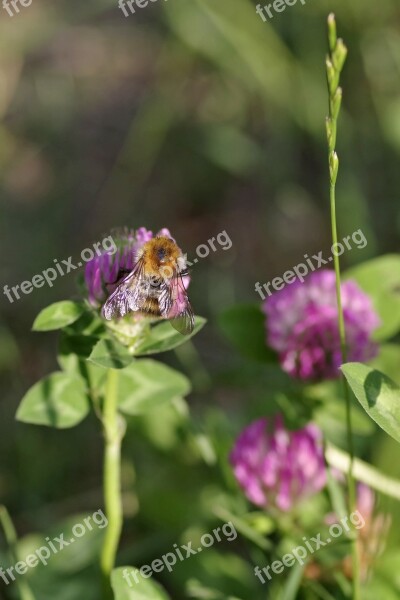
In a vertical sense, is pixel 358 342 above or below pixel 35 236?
below

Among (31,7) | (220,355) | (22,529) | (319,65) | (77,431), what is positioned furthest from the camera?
(31,7)

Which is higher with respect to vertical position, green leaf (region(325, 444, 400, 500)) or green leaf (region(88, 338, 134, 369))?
green leaf (region(88, 338, 134, 369))

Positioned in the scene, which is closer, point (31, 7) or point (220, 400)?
point (220, 400)

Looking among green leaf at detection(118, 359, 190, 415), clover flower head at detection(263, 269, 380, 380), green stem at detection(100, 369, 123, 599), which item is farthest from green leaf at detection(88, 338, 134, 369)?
clover flower head at detection(263, 269, 380, 380)

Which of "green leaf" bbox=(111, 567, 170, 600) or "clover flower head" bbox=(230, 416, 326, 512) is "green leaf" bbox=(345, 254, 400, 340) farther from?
"green leaf" bbox=(111, 567, 170, 600)

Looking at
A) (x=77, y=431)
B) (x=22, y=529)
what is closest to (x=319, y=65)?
(x=77, y=431)

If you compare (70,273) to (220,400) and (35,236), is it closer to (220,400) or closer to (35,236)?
(35,236)

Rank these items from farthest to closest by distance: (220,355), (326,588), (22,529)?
(220,355) → (22,529) → (326,588)
